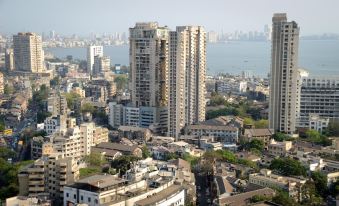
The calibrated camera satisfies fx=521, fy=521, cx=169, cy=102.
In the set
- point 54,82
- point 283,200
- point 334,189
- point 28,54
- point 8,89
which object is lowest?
point 334,189

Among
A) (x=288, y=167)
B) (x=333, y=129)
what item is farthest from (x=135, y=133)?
(x=333, y=129)

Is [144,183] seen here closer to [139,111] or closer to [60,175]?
[60,175]

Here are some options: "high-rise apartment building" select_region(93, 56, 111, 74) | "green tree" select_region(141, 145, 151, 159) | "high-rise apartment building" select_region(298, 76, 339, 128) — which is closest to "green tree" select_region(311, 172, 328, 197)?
"green tree" select_region(141, 145, 151, 159)

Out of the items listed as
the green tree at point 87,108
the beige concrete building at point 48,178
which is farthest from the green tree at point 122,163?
the green tree at point 87,108

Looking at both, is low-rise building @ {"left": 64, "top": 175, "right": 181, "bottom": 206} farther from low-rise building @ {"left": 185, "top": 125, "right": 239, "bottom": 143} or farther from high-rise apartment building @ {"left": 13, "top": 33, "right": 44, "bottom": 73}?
high-rise apartment building @ {"left": 13, "top": 33, "right": 44, "bottom": 73}

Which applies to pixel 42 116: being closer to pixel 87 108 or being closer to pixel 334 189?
pixel 87 108

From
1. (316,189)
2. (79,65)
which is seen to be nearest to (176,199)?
(316,189)

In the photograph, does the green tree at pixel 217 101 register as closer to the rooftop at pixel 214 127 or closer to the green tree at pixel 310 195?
the rooftop at pixel 214 127
